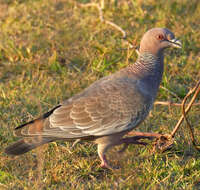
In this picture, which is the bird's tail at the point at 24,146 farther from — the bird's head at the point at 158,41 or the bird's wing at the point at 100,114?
the bird's head at the point at 158,41

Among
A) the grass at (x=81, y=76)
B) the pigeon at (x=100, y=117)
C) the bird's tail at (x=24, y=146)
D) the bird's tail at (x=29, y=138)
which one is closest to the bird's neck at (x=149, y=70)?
the pigeon at (x=100, y=117)

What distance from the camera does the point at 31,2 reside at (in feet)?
23.9

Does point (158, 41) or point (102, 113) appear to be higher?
point (158, 41)

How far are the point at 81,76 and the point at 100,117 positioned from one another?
178cm

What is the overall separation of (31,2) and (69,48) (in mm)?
1552

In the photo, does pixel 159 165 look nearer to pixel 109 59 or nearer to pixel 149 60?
pixel 149 60

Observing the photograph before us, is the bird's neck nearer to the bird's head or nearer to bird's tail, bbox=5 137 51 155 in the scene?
the bird's head

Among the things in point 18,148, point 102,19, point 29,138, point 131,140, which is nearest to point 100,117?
point 131,140

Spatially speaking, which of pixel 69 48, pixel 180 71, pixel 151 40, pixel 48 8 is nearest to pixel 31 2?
pixel 48 8

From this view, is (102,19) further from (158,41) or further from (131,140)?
(131,140)

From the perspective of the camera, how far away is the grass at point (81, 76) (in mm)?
3926

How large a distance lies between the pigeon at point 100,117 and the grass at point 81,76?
0.54 ft

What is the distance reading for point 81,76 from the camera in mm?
5676

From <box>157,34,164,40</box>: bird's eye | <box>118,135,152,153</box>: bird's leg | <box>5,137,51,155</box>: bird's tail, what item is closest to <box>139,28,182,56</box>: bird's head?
<box>157,34,164,40</box>: bird's eye
